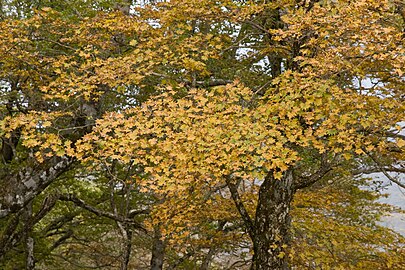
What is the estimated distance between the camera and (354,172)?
10.3 meters

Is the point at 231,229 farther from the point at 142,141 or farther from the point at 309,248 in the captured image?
the point at 142,141

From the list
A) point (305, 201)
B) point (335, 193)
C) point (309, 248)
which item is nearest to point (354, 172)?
point (335, 193)

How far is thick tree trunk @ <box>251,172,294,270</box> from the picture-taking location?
24.0ft

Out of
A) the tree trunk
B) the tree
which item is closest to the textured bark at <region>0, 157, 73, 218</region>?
the tree

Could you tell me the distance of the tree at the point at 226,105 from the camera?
5.63 m

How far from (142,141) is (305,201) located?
5112mm

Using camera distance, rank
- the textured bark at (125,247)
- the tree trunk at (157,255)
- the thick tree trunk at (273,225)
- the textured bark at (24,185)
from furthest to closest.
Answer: the tree trunk at (157,255) → the textured bark at (24,185) → the textured bark at (125,247) → the thick tree trunk at (273,225)

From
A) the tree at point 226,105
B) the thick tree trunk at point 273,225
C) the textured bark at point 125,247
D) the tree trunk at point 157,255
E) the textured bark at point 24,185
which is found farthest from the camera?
the tree trunk at point 157,255

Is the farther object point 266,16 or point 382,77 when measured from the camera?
point 266,16

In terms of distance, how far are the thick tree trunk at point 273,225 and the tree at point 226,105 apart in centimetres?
2

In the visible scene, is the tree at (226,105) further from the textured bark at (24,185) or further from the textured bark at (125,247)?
the textured bark at (125,247)

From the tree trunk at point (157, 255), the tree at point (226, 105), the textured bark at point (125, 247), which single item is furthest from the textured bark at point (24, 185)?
the tree trunk at point (157, 255)

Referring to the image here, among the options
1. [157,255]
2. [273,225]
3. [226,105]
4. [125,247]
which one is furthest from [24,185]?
[273,225]

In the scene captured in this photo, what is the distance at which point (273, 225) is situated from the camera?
7.41m
